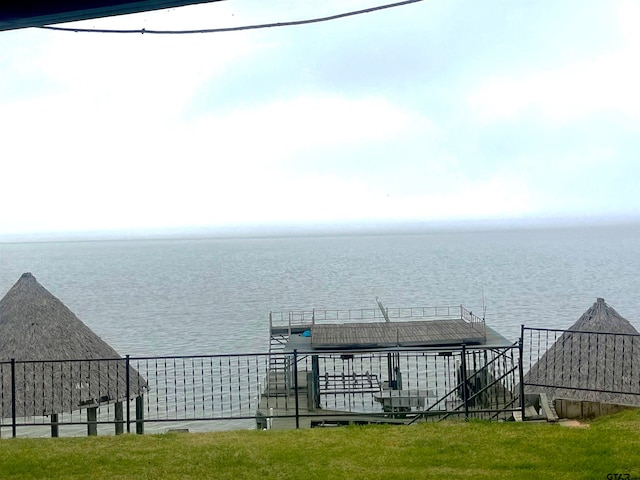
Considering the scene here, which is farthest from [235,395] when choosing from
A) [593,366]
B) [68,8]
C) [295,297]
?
[295,297]

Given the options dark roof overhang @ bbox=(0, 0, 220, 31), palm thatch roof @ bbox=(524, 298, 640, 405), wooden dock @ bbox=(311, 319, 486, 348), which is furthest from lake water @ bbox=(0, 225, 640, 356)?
dark roof overhang @ bbox=(0, 0, 220, 31)

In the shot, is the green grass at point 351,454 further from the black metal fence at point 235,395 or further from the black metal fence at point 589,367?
the black metal fence at point 589,367

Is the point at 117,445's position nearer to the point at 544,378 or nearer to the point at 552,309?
the point at 544,378

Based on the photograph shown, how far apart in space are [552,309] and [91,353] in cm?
4521

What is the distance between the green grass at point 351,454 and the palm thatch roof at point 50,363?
6122mm

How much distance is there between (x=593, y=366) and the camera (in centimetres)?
1633

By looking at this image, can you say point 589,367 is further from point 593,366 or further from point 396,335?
point 396,335

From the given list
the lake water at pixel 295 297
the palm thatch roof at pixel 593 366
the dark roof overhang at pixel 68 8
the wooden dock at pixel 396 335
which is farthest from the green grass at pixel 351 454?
the lake water at pixel 295 297

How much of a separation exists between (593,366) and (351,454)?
10.5 meters

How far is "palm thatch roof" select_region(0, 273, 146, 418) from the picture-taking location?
49.1 ft

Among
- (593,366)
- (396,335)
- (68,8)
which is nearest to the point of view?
(68,8)

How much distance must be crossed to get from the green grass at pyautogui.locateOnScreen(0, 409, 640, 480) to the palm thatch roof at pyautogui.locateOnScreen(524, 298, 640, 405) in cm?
720

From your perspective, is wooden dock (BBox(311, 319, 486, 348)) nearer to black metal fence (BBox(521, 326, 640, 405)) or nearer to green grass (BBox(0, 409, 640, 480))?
black metal fence (BBox(521, 326, 640, 405))

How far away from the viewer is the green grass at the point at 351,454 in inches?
282
